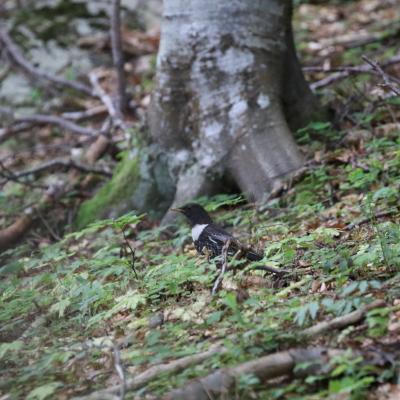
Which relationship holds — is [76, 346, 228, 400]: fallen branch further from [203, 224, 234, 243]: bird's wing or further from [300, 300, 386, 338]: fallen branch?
[203, 224, 234, 243]: bird's wing

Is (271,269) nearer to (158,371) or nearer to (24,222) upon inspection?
(158,371)

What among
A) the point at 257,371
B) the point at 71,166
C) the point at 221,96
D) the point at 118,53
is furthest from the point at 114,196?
the point at 257,371

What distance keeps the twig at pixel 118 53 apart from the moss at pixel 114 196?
80.4 inches

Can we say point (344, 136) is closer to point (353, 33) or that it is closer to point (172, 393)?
point (172, 393)

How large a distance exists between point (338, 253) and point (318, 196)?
1.78 meters

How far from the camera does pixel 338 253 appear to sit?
3908 mm

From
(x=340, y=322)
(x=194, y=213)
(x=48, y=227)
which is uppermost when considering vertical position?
(x=48, y=227)

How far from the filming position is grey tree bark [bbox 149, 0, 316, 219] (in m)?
6.04

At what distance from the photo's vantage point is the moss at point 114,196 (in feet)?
21.1

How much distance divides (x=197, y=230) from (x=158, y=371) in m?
1.97

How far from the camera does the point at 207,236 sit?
4.71 metres

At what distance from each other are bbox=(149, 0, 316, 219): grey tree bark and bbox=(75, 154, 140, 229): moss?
0.45 metres

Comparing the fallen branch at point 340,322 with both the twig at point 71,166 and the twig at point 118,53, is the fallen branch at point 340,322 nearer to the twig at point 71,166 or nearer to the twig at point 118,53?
the twig at point 71,166

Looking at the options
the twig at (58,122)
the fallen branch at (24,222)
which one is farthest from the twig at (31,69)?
the fallen branch at (24,222)
